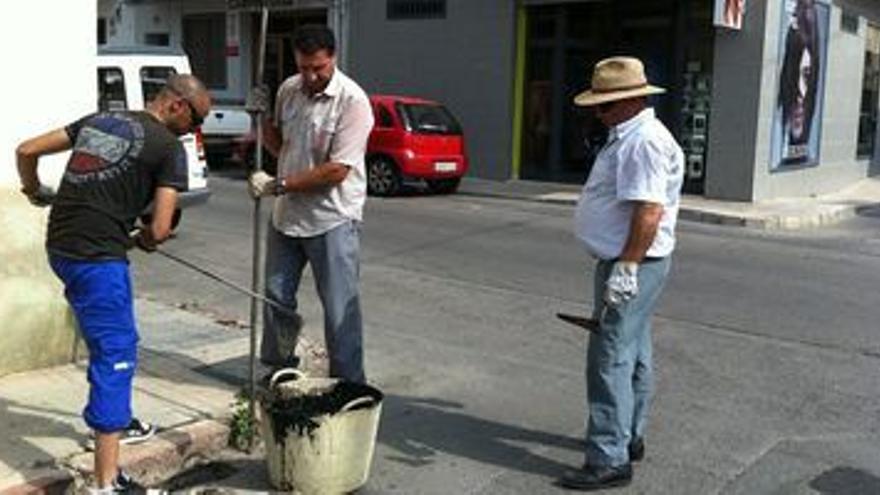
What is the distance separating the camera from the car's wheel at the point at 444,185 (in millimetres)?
18219

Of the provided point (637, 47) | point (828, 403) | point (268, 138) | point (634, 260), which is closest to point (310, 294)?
point (268, 138)

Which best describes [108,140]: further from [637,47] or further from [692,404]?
[637,47]

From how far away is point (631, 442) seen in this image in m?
5.36

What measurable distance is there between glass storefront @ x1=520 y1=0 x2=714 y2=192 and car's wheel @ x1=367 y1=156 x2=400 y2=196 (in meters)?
4.27

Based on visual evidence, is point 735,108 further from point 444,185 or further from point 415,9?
point 415,9

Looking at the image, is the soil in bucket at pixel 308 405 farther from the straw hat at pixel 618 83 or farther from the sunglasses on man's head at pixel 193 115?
the straw hat at pixel 618 83

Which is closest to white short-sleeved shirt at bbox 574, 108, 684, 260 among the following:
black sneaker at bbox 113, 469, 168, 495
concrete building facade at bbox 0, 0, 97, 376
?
black sneaker at bbox 113, 469, 168, 495

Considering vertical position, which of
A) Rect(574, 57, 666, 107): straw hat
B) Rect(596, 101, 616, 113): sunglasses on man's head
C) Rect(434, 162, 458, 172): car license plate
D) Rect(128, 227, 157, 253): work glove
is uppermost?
Rect(574, 57, 666, 107): straw hat

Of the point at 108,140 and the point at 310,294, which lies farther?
the point at 310,294

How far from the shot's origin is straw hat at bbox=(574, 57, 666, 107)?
4891 millimetres

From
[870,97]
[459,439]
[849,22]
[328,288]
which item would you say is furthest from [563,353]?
[870,97]

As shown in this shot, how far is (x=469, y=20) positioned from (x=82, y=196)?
57.2ft

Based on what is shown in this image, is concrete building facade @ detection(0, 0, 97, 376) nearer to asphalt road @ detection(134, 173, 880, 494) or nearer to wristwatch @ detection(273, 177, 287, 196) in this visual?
wristwatch @ detection(273, 177, 287, 196)

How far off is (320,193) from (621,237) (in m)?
1.50
